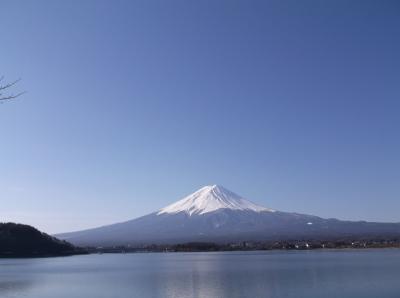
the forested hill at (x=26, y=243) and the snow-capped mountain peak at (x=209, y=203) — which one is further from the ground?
the snow-capped mountain peak at (x=209, y=203)

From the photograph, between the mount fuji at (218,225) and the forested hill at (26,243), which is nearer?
the forested hill at (26,243)

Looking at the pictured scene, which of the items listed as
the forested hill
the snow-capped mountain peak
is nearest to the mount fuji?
the snow-capped mountain peak

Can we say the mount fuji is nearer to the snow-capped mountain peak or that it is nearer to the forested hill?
the snow-capped mountain peak

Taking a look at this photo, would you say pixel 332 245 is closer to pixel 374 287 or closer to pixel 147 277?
pixel 147 277

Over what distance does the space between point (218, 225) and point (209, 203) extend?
14.6m

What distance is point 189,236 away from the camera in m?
70.3

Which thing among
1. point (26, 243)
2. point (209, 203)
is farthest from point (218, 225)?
point (26, 243)

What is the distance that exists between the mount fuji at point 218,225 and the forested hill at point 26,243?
2252 centimetres

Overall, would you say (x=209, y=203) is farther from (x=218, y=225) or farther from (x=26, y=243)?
(x=26, y=243)

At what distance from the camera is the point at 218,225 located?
79875mm

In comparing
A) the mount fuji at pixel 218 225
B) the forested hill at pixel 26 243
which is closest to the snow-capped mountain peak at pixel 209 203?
the mount fuji at pixel 218 225

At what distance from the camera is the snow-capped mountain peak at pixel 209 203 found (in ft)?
298

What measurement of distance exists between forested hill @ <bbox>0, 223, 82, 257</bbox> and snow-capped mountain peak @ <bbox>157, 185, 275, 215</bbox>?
4505 centimetres

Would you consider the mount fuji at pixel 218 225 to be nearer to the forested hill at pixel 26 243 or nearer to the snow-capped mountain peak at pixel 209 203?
the snow-capped mountain peak at pixel 209 203
